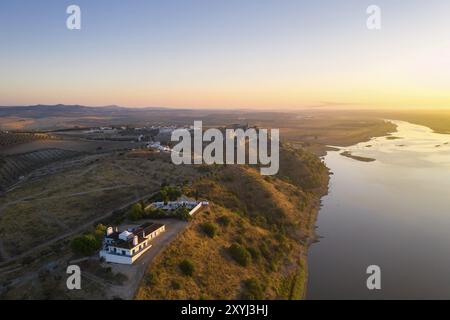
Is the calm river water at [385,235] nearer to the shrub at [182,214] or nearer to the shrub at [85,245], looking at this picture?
the shrub at [182,214]

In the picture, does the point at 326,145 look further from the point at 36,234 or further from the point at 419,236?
the point at 36,234

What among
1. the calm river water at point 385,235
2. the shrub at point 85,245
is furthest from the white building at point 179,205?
the calm river water at point 385,235

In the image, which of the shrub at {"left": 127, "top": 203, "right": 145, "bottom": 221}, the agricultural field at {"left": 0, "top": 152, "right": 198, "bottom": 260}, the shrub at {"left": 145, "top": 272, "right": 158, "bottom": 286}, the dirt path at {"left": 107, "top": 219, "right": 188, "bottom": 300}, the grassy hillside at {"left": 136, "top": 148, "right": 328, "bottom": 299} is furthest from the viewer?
the agricultural field at {"left": 0, "top": 152, "right": 198, "bottom": 260}

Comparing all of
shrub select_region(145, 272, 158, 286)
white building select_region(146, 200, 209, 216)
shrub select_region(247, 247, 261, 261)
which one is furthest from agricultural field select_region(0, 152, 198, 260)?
shrub select_region(247, 247, 261, 261)

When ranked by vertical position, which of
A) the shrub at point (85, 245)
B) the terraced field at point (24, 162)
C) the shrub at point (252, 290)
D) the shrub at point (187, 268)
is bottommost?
the shrub at point (252, 290)

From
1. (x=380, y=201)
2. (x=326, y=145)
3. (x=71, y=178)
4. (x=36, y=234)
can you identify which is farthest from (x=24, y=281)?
(x=326, y=145)

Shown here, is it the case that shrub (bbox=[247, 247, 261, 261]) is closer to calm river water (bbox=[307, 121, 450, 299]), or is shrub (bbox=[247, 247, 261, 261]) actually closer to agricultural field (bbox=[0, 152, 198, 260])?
calm river water (bbox=[307, 121, 450, 299])

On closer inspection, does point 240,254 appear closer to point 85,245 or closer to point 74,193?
point 85,245
